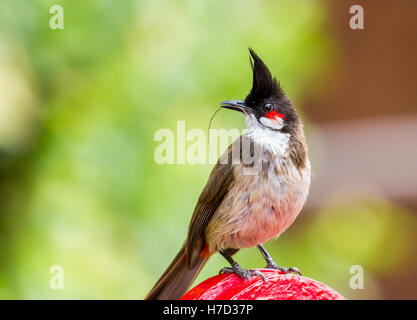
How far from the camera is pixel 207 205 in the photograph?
2.27m

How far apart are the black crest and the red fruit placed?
2.24 feet

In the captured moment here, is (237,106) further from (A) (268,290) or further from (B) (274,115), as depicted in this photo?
(A) (268,290)

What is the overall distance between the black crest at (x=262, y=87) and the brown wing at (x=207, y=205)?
204 millimetres

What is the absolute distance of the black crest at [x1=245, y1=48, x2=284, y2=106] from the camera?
207cm

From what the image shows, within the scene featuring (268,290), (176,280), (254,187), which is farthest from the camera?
(176,280)

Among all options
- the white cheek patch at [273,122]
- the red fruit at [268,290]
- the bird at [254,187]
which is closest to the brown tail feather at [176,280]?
the bird at [254,187]

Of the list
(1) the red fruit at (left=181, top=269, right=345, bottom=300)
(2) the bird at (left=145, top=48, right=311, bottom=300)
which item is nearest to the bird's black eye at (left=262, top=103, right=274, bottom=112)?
(2) the bird at (left=145, top=48, right=311, bottom=300)

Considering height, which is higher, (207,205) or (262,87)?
(262,87)

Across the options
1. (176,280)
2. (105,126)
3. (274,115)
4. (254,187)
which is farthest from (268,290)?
(105,126)

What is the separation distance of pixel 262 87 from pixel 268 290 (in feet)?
2.56

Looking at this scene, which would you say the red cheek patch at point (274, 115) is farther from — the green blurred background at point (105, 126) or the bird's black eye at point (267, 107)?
the green blurred background at point (105, 126)

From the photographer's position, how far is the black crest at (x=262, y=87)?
81.7 inches

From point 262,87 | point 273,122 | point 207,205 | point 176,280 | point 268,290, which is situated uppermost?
point 262,87

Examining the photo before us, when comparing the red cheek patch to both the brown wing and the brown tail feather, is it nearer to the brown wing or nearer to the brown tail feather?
the brown wing
